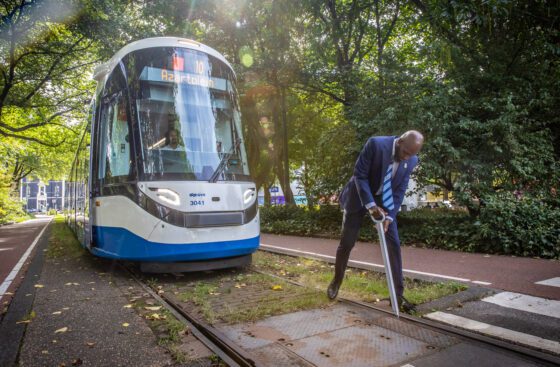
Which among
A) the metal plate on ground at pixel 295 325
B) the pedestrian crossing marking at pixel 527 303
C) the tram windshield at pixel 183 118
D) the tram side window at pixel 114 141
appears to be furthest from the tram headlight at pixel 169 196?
the pedestrian crossing marking at pixel 527 303

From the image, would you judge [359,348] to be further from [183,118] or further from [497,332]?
[183,118]

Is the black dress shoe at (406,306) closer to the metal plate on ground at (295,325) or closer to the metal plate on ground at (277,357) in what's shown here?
the metal plate on ground at (295,325)

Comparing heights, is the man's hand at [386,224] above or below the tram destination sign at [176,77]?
below

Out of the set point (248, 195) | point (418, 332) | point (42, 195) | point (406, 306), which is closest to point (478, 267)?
point (406, 306)

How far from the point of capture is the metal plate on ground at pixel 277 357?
2.87m

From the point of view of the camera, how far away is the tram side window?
5871 mm

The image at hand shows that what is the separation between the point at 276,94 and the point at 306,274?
12.5 meters

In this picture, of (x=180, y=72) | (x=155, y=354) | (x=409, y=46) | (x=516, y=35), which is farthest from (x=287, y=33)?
(x=155, y=354)

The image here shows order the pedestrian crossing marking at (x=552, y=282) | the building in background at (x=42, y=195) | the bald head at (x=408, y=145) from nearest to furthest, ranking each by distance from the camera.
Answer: the bald head at (x=408, y=145), the pedestrian crossing marking at (x=552, y=282), the building in background at (x=42, y=195)

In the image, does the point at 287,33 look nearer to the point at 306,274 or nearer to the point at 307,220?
the point at 307,220

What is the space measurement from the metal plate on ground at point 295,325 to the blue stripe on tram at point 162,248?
6.64 ft

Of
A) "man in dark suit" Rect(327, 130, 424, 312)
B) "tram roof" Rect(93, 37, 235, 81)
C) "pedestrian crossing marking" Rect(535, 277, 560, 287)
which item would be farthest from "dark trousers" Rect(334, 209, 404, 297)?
"tram roof" Rect(93, 37, 235, 81)

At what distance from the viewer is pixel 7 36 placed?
1312 cm

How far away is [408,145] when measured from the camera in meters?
3.97
